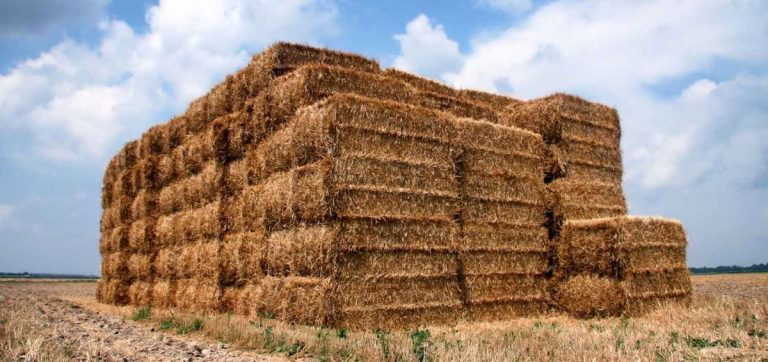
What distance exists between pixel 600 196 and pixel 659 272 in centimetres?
209

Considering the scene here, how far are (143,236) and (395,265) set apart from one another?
8.61 metres

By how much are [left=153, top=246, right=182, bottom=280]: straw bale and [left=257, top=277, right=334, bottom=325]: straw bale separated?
4.07m

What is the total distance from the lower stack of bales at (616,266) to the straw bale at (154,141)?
9.42 metres

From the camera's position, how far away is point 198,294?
1263 centimetres

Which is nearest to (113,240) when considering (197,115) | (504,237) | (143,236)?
(143,236)

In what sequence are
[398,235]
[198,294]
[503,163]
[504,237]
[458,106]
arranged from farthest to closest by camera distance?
[458,106]
[198,294]
[503,163]
[504,237]
[398,235]

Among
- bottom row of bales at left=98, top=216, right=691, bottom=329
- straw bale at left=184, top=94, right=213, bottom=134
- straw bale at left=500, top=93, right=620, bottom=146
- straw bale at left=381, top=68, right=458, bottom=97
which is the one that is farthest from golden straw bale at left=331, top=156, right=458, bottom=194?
straw bale at left=184, top=94, right=213, bottom=134

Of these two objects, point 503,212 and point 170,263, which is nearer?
point 503,212

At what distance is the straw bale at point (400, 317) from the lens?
28.8ft

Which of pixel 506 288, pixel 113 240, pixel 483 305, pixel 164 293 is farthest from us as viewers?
pixel 113 240

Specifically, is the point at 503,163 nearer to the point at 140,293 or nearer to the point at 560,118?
the point at 560,118

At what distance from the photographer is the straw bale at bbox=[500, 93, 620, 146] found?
42.2ft

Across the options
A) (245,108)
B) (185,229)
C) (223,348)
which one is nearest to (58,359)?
(223,348)

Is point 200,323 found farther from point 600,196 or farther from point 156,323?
point 600,196
